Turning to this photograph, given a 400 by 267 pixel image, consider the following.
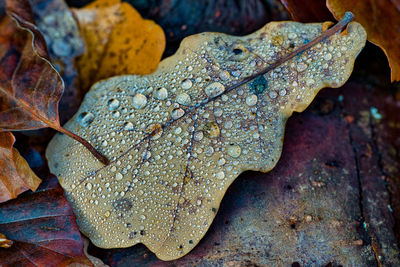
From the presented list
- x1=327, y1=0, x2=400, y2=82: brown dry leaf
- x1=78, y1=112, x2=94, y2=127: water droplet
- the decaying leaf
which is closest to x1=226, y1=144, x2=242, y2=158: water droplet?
the decaying leaf

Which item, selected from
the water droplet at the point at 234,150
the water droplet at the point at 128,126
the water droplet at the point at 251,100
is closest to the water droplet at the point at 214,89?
the water droplet at the point at 251,100

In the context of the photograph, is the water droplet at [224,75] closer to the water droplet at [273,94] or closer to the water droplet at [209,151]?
the water droplet at [273,94]

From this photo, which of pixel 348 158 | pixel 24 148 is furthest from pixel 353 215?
pixel 24 148

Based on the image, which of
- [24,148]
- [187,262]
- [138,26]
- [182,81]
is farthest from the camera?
[138,26]

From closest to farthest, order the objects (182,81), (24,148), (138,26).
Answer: (182,81) < (24,148) < (138,26)

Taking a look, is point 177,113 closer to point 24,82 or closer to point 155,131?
point 155,131

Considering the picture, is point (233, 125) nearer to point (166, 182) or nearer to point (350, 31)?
point (166, 182)

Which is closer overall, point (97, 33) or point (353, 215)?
point (353, 215)
